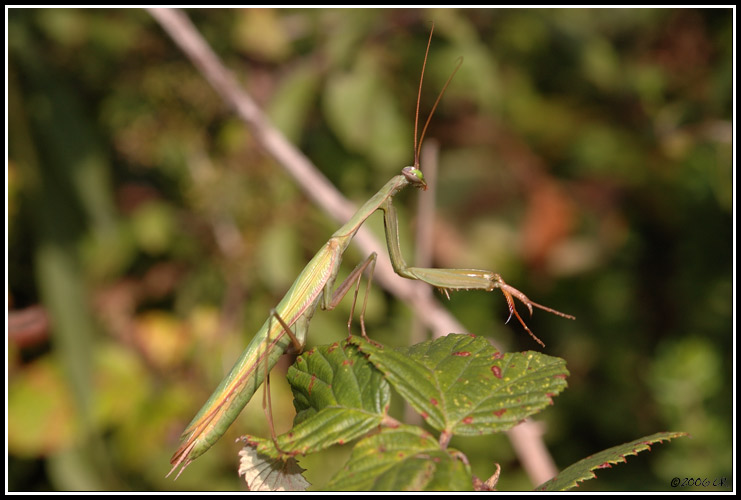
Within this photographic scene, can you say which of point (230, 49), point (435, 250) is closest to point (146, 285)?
point (230, 49)

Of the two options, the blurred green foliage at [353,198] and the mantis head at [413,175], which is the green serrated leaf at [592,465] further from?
the blurred green foliage at [353,198]

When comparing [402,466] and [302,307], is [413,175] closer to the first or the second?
[302,307]

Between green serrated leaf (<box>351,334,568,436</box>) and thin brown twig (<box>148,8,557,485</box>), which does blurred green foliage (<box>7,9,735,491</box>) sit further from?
green serrated leaf (<box>351,334,568,436</box>)

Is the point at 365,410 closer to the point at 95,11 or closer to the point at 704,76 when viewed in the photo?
the point at 95,11

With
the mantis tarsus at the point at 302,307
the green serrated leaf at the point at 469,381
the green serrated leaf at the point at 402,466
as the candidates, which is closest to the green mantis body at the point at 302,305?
the mantis tarsus at the point at 302,307

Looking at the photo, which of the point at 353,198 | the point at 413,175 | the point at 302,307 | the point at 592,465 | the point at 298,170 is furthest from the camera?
the point at 353,198

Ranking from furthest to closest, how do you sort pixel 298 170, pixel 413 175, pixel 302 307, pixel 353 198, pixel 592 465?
pixel 353 198
pixel 298 170
pixel 413 175
pixel 302 307
pixel 592 465

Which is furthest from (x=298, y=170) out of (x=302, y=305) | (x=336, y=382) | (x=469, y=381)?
(x=469, y=381)
